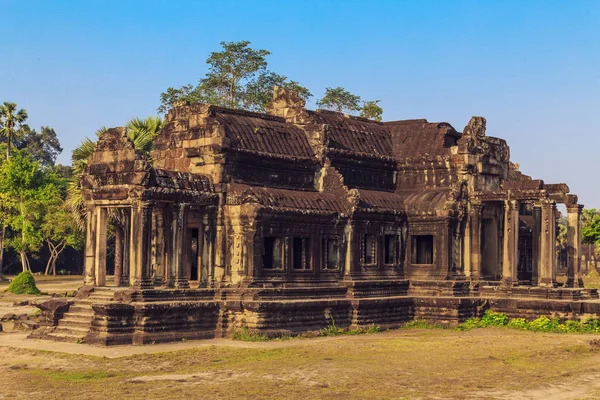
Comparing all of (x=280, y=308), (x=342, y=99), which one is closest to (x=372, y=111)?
(x=342, y=99)

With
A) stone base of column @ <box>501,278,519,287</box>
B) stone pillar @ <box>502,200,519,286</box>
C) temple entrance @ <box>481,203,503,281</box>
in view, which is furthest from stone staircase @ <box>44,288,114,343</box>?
temple entrance @ <box>481,203,503,281</box>

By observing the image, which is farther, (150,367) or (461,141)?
(461,141)

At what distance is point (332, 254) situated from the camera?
2927 centimetres

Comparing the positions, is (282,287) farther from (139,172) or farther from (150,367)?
(150,367)

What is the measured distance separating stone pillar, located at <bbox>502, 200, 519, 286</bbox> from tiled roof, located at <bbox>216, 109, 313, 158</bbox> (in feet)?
22.4

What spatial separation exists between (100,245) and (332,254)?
285 inches

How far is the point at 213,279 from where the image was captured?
88.7 feet

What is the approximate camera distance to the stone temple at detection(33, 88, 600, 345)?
25.5 m

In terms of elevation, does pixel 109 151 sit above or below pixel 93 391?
above

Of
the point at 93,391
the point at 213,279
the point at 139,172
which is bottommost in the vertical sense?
the point at 93,391

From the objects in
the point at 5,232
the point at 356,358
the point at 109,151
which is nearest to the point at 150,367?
the point at 356,358

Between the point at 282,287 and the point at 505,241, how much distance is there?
8.13 m

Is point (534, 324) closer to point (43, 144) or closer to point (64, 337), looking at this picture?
point (64, 337)

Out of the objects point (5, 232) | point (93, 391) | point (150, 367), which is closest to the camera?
point (93, 391)
